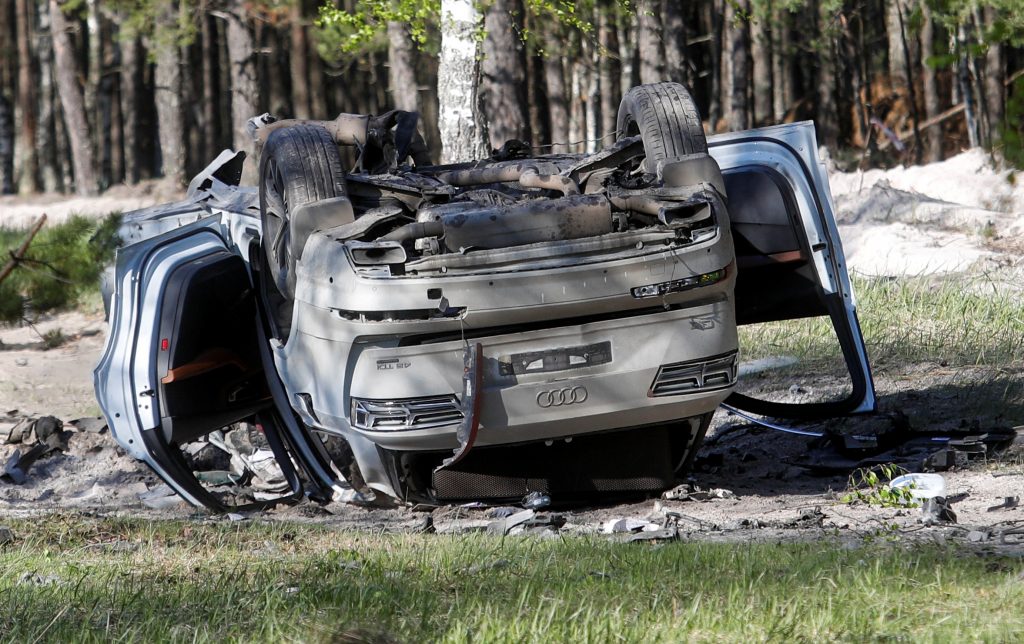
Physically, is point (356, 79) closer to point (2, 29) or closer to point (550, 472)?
point (2, 29)

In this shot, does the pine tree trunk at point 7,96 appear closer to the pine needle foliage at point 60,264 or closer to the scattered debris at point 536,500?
the pine needle foliage at point 60,264

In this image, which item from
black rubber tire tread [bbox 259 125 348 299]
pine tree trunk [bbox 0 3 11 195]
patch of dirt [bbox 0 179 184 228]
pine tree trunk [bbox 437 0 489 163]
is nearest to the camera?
black rubber tire tread [bbox 259 125 348 299]

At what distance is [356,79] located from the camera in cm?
4247

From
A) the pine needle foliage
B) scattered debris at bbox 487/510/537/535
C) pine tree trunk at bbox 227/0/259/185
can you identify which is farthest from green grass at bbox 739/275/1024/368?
pine tree trunk at bbox 227/0/259/185

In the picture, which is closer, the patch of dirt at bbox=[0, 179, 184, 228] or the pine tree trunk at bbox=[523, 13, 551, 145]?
the patch of dirt at bbox=[0, 179, 184, 228]

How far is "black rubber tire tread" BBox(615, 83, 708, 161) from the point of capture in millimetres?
6336

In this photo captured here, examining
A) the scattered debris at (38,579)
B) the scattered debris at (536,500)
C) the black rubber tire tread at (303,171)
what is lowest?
the scattered debris at (536,500)

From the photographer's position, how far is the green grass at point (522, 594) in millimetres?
3543

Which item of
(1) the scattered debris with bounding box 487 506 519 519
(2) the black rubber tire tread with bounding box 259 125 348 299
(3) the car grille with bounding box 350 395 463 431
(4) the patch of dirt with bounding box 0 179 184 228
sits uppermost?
(2) the black rubber tire tread with bounding box 259 125 348 299

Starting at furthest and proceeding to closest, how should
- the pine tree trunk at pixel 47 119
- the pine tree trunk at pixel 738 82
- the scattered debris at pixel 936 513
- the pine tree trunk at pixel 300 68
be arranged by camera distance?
the pine tree trunk at pixel 47 119 < the pine tree trunk at pixel 300 68 < the pine tree trunk at pixel 738 82 < the scattered debris at pixel 936 513

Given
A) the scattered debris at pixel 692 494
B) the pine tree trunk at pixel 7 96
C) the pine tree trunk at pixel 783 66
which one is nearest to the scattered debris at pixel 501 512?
the scattered debris at pixel 692 494

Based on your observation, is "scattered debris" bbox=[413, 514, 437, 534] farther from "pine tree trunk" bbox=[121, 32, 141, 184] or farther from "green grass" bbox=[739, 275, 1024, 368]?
"pine tree trunk" bbox=[121, 32, 141, 184]

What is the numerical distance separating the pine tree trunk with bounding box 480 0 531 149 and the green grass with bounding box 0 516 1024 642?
868 centimetres

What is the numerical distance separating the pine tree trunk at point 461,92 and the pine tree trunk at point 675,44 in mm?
8621
